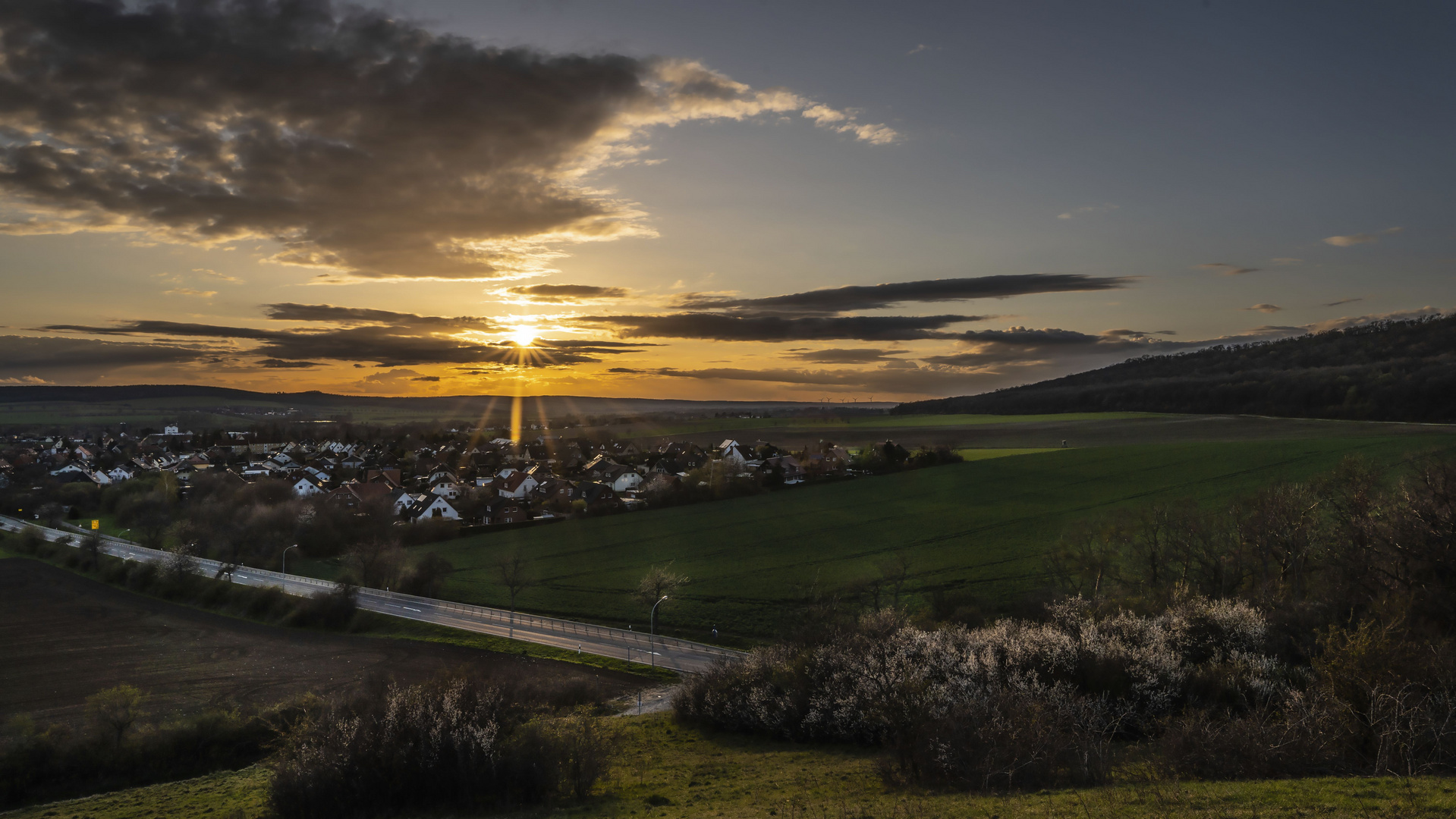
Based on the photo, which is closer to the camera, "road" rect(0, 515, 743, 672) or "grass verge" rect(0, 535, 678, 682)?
"grass verge" rect(0, 535, 678, 682)

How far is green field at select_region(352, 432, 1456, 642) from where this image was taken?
153 feet

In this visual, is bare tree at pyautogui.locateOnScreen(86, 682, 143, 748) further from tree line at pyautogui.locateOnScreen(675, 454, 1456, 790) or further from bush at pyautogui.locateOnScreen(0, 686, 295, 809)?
tree line at pyautogui.locateOnScreen(675, 454, 1456, 790)

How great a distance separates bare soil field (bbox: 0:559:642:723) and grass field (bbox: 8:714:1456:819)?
323 inches

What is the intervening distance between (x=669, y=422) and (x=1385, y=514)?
161 m

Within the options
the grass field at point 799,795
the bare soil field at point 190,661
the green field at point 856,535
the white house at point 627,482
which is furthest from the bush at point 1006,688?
the white house at point 627,482

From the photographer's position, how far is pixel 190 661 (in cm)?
4147

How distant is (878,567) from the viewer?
1895 inches

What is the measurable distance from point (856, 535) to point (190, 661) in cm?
4411

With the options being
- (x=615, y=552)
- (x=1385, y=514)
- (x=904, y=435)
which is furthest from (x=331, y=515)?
(x=1385, y=514)

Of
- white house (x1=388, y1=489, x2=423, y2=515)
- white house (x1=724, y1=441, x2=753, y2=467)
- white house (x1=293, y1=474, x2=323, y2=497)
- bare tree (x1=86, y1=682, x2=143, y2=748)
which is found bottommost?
white house (x1=293, y1=474, x2=323, y2=497)

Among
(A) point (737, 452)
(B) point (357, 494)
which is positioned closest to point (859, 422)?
(A) point (737, 452)

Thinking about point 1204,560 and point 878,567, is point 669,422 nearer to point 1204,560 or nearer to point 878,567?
point 878,567

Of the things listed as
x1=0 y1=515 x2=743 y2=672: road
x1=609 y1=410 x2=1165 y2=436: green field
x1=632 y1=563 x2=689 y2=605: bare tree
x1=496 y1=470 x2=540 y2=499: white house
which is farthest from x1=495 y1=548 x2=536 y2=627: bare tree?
x1=609 y1=410 x2=1165 y2=436: green field

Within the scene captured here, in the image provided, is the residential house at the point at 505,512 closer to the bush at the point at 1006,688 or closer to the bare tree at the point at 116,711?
the bare tree at the point at 116,711
